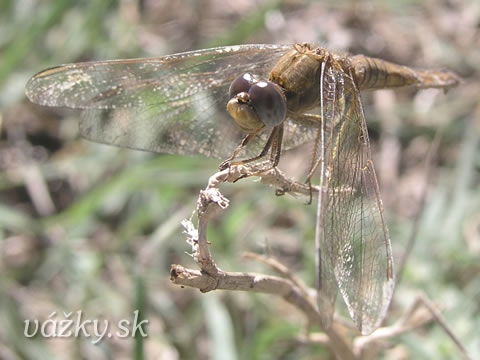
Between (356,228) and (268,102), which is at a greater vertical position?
(268,102)

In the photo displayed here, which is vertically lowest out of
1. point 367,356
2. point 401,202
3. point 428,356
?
point 401,202

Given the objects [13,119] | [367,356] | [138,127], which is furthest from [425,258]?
[13,119]

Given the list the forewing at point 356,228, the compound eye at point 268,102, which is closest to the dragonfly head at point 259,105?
the compound eye at point 268,102

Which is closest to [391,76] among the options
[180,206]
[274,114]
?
[274,114]

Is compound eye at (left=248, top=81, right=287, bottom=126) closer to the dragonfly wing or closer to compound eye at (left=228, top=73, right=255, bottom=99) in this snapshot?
compound eye at (left=228, top=73, right=255, bottom=99)

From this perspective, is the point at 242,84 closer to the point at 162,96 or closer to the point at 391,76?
the point at 162,96

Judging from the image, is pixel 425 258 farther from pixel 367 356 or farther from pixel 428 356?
pixel 367 356
